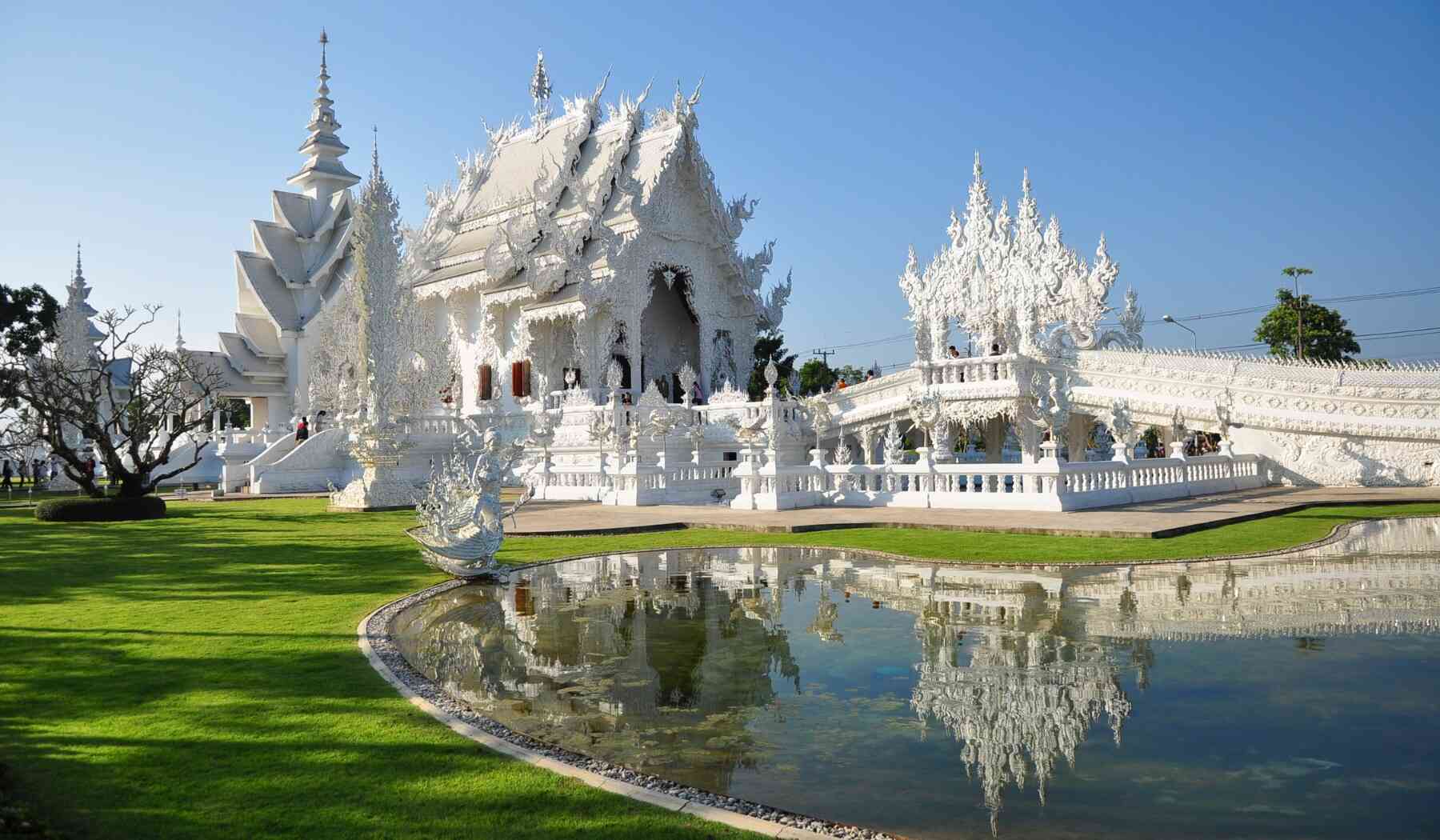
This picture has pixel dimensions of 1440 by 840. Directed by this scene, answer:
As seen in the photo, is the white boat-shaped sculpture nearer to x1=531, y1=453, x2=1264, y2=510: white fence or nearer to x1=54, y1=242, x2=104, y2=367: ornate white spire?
x1=531, y1=453, x2=1264, y2=510: white fence

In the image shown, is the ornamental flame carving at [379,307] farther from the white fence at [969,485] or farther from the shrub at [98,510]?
the white fence at [969,485]

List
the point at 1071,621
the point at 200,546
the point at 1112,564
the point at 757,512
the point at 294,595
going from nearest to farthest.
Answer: the point at 1071,621 → the point at 294,595 → the point at 1112,564 → the point at 200,546 → the point at 757,512

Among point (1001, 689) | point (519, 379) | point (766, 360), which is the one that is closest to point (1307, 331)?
point (766, 360)

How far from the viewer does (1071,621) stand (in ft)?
22.2

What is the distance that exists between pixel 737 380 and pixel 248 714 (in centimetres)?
2345

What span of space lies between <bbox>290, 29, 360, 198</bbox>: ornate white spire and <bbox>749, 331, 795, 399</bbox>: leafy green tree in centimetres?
1942

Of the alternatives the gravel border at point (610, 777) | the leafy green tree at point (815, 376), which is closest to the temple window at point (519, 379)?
the gravel border at point (610, 777)

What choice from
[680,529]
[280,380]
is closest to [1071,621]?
[680,529]

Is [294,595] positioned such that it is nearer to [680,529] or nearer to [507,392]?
[680,529]

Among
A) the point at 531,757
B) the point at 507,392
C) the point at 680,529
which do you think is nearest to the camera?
the point at 531,757

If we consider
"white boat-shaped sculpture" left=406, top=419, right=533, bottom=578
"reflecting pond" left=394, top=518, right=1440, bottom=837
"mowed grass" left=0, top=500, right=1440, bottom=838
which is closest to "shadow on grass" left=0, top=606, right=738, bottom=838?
"mowed grass" left=0, top=500, right=1440, bottom=838

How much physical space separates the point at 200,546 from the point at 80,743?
28.6 ft

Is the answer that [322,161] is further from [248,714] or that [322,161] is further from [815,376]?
[248,714]

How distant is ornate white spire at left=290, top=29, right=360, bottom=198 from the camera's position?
4362cm
